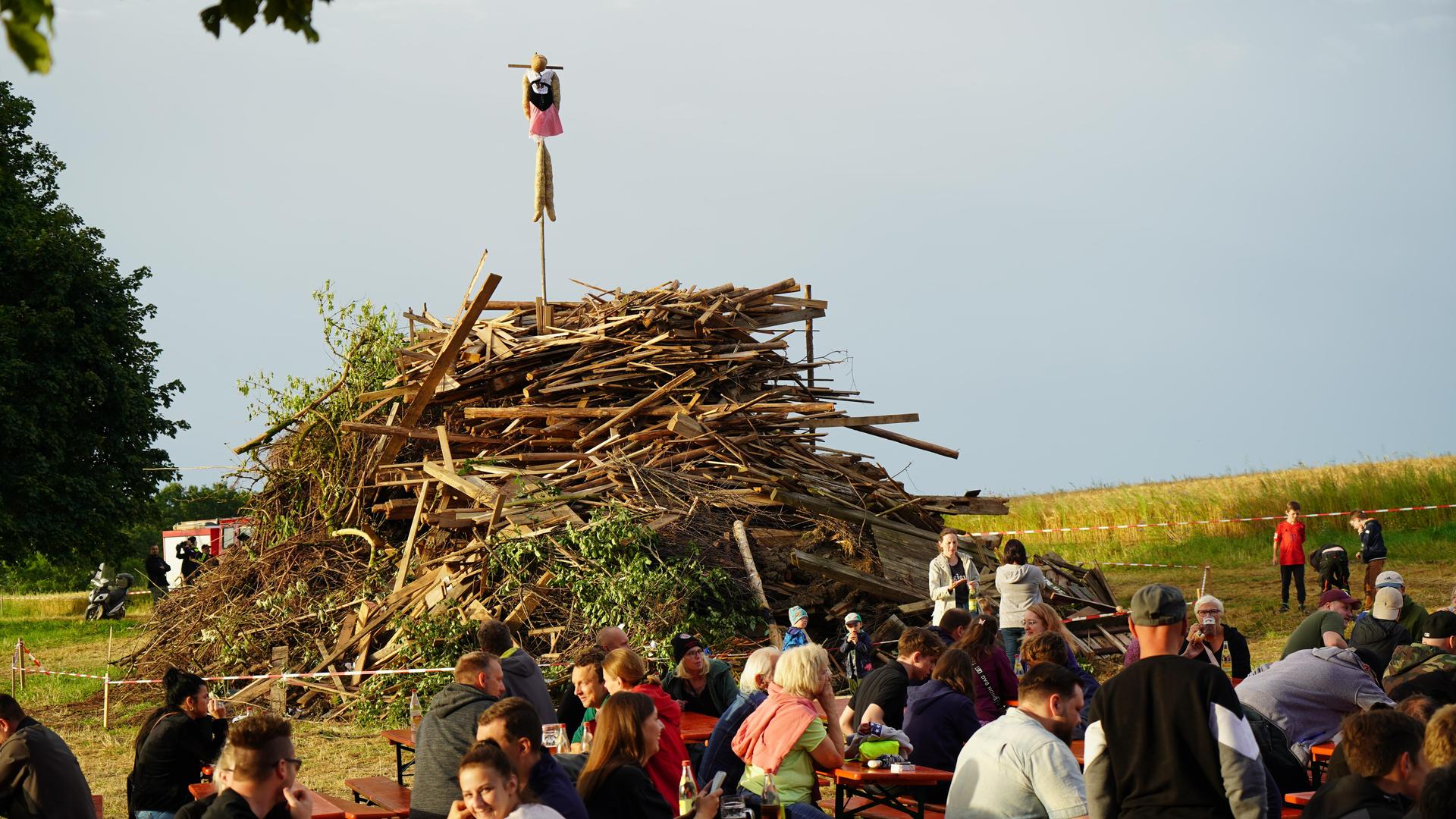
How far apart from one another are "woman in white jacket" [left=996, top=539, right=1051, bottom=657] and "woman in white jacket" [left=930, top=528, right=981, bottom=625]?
677mm

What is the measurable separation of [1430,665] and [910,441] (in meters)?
11.5

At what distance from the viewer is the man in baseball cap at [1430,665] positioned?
7.45 metres

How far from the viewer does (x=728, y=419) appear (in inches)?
677

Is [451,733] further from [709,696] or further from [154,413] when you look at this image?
[154,413]

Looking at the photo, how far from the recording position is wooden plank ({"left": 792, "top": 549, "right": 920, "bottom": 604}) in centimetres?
1546

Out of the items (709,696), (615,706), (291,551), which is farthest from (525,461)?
(615,706)

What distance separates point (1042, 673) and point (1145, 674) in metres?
0.82

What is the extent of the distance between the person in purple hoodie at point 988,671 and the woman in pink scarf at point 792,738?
244 centimetres

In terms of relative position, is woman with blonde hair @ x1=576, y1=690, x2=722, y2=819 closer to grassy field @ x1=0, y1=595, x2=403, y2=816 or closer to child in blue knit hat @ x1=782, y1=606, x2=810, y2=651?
grassy field @ x1=0, y1=595, x2=403, y2=816

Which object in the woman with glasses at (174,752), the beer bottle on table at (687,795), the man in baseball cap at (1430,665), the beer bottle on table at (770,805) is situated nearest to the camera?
the beer bottle on table at (687,795)

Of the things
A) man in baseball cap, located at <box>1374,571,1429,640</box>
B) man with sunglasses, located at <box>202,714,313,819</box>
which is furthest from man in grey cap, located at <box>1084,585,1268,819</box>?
man in baseball cap, located at <box>1374,571,1429,640</box>

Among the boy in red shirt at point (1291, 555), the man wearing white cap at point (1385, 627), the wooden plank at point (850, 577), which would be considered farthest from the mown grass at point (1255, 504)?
the man wearing white cap at point (1385, 627)

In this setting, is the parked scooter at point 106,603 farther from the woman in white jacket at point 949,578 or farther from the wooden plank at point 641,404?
the woman in white jacket at point 949,578

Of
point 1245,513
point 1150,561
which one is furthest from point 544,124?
point 1245,513
